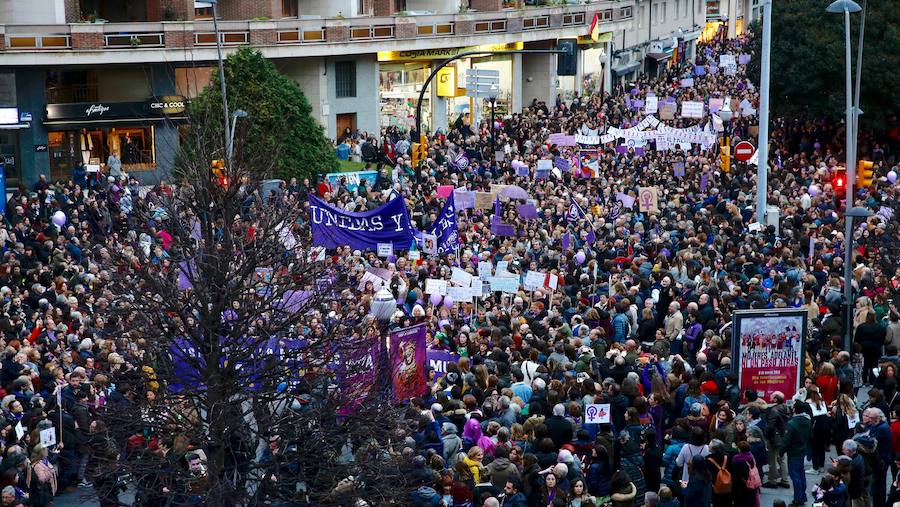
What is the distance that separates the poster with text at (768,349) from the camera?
805 inches

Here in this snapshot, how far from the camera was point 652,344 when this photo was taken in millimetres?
23016

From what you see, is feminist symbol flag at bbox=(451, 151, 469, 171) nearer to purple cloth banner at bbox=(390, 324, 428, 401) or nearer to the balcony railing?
the balcony railing

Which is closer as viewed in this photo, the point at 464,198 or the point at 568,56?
the point at 464,198

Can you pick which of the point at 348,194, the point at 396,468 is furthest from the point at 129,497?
the point at 348,194

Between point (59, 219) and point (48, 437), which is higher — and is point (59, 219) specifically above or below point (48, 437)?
above

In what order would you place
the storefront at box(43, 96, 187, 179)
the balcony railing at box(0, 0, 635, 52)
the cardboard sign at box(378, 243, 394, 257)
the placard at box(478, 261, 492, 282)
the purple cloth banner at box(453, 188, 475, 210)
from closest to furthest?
the placard at box(478, 261, 492, 282), the cardboard sign at box(378, 243, 394, 257), the purple cloth banner at box(453, 188, 475, 210), the balcony railing at box(0, 0, 635, 52), the storefront at box(43, 96, 187, 179)

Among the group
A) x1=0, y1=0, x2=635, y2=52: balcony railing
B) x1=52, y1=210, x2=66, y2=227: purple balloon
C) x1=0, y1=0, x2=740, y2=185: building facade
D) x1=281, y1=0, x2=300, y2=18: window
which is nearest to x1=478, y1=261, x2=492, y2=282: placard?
x1=52, y1=210, x2=66, y2=227: purple balloon

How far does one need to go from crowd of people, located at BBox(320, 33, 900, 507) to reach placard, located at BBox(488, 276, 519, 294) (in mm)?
342

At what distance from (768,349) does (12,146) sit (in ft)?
110

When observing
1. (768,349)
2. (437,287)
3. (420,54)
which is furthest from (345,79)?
(768,349)

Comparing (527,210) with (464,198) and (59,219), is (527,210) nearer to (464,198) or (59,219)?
(464,198)

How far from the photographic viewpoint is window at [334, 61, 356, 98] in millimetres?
57000

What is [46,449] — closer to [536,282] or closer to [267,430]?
[267,430]

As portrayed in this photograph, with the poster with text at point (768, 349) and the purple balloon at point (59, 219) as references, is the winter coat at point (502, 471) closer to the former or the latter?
the poster with text at point (768, 349)
